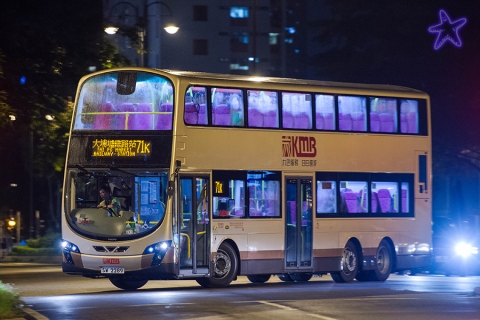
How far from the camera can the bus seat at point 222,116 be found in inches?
812

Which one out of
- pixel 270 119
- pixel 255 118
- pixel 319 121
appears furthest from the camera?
pixel 319 121

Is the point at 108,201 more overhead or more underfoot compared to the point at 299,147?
more underfoot

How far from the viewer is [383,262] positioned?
2414 cm

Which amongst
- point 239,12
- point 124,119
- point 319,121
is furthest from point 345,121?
point 239,12

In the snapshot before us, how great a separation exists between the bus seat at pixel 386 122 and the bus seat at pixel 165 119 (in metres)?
6.24

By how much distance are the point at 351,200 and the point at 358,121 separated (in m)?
1.82

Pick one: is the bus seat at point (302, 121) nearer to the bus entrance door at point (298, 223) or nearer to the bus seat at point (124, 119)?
the bus entrance door at point (298, 223)

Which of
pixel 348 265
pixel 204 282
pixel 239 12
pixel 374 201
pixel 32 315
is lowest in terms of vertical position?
pixel 32 315

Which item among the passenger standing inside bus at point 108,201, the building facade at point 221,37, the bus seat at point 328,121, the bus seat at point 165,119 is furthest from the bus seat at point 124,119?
the building facade at point 221,37

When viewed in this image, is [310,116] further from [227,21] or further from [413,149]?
[227,21]

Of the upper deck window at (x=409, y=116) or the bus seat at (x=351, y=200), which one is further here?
the upper deck window at (x=409, y=116)

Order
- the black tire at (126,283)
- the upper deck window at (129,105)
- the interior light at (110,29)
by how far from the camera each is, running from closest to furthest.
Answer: the upper deck window at (129,105)
the black tire at (126,283)
the interior light at (110,29)

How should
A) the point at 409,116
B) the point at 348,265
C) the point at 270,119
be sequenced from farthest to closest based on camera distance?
the point at 409,116, the point at 348,265, the point at 270,119

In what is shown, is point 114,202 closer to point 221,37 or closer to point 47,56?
point 47,56
